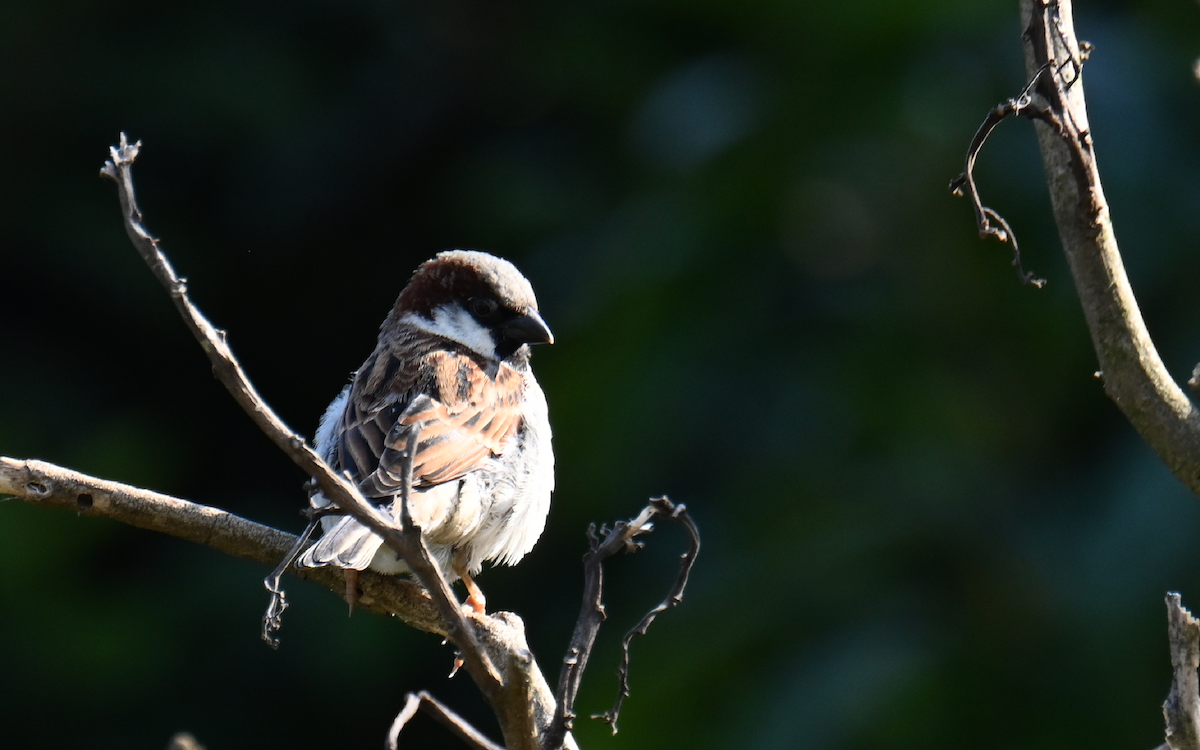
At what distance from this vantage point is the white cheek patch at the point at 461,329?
2.70m

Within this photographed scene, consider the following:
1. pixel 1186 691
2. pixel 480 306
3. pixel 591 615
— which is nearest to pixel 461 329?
pixel 480 306

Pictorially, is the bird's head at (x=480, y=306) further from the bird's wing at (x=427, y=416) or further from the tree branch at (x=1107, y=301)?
the tree branch at (x=1107, y=301)

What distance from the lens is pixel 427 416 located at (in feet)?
7.63

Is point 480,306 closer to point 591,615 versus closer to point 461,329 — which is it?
point 461,329

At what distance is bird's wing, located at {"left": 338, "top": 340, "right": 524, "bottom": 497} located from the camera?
219cm

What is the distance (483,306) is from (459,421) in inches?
15.3

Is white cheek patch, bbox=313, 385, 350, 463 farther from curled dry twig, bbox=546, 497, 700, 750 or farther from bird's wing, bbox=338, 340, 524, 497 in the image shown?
curled dry twig, bbox=546, 497, 700, 750

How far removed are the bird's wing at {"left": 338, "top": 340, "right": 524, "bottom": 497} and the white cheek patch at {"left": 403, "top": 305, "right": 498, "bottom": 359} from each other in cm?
6

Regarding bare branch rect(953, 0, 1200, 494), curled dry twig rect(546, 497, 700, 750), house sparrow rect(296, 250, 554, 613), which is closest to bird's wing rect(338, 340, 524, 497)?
house sparrow rect(296, 250, 554, 613)

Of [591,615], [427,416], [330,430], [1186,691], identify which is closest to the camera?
[1186,691]

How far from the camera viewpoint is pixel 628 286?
3.21 meters

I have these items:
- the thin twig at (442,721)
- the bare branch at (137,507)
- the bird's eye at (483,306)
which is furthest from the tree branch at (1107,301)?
the bird's eye at (483,306)

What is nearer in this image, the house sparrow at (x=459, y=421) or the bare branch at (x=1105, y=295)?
the bare branch at (x=1105, y=295)

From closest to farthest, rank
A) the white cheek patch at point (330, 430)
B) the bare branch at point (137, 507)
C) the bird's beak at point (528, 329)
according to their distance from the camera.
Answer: the bare branch at point (137, 507)
the white cheek patch at point (330, 430)
the bird's beak at point (528, 329)
